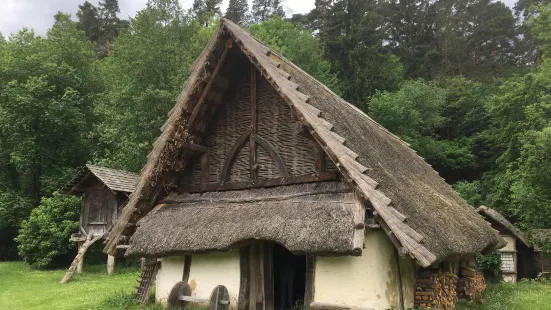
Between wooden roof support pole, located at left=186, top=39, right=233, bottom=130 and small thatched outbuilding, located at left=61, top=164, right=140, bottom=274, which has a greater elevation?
wooden roof support pole, located at left=186, top=39, right=233, bottom=130

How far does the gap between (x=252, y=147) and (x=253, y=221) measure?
218 cm

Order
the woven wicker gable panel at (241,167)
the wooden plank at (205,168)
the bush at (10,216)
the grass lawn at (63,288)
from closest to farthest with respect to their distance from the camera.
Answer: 1. the woven wicker gable panel at (241,167)
2. the wooden plank at (205,168)
3. the grass lawn at (63,288)
4. the bush at (10,216)

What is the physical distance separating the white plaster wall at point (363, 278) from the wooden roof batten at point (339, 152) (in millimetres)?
971

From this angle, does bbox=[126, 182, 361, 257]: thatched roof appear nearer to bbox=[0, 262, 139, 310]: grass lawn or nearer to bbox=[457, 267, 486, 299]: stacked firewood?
bbox=[0, 262, 139, 310]: grass lawn

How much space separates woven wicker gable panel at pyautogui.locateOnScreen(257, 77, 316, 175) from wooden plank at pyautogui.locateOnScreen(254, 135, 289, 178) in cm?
7

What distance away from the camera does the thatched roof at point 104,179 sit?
2194 cm

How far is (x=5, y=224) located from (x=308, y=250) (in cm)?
2785

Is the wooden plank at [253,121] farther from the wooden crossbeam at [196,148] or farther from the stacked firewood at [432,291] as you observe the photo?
the stacked firewood at [432,291]

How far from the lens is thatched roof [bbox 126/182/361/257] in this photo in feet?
26.8

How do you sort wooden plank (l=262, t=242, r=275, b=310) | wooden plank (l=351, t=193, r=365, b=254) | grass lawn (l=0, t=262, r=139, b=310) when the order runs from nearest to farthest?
1. wooden plank (l=351, t=193, r=365, b=254)
2. wooden plank (l=262, t=242, r=275, b=310)
3. grass lawn (l=0, t=262, r=139, b=310)

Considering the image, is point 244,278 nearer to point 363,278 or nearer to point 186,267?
point 186,267

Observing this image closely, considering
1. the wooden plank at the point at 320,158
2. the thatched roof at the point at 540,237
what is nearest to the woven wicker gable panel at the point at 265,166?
the wooden plank at the point at 320,158

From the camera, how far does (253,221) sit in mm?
9250

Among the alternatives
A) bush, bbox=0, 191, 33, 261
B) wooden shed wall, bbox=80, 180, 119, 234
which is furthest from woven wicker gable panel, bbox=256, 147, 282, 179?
bush, bbox=0, 191, 33, 261
